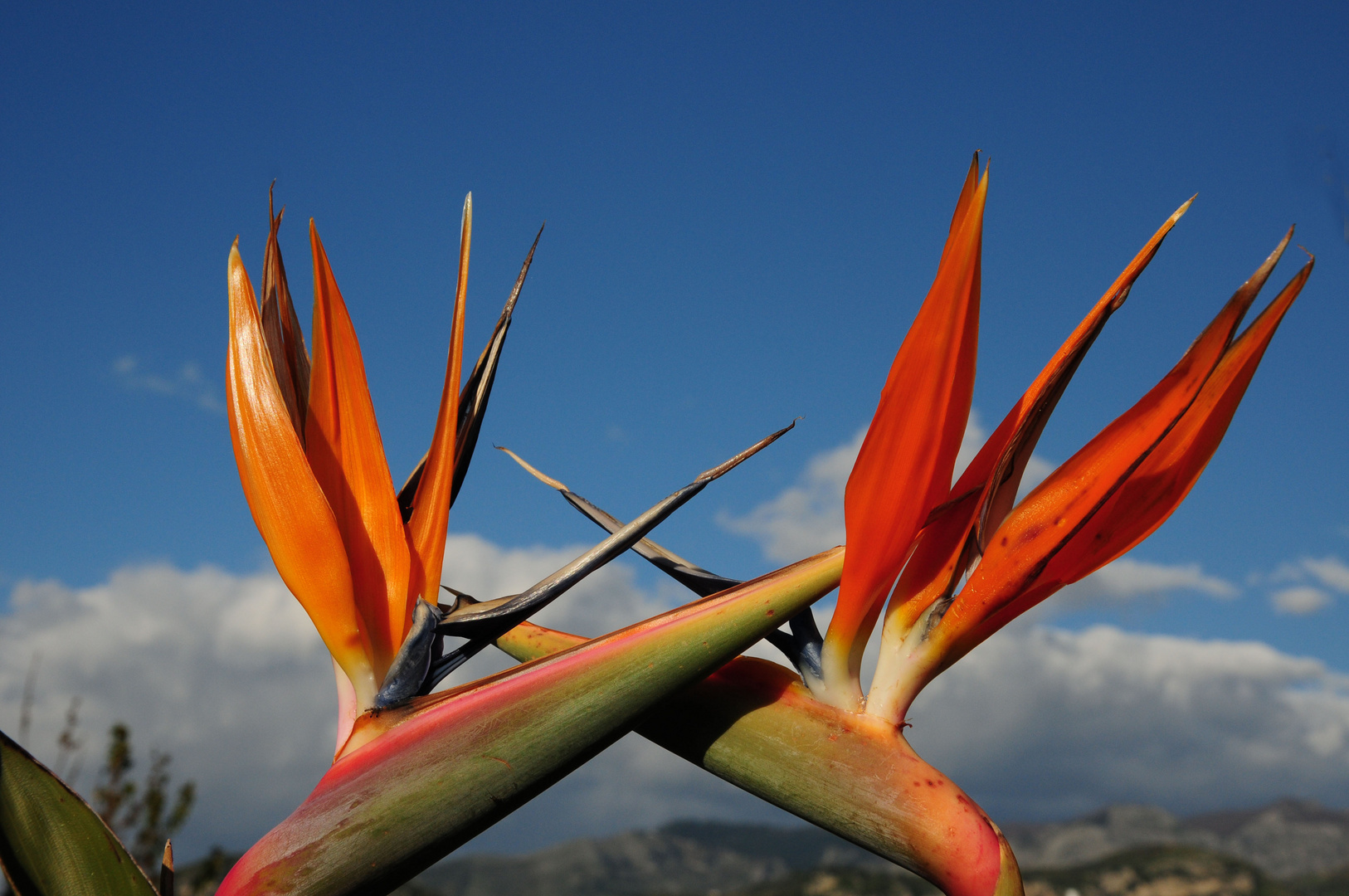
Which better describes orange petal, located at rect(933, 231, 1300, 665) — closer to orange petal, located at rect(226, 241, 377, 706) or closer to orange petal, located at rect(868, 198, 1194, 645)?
orange petal, located at rect(868, 198, 1194, 645)

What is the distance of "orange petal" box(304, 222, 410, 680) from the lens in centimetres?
116

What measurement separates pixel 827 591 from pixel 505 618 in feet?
1.21

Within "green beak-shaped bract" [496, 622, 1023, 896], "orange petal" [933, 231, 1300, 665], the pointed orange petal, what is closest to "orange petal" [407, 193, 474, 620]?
"green beak-shaped bract" [496, 622, 1023, 896]

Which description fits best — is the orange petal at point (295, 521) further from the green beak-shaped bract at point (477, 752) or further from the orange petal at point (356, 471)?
the green beak-shaped bract at point (477, 752)

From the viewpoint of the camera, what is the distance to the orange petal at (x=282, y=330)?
123cm

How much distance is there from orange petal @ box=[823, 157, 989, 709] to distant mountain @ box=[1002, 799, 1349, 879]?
88778 mm

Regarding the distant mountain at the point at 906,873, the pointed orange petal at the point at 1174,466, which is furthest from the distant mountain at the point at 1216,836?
the pointed orange petal at the point at 1174,466

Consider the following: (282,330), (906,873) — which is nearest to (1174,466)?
(282,330)

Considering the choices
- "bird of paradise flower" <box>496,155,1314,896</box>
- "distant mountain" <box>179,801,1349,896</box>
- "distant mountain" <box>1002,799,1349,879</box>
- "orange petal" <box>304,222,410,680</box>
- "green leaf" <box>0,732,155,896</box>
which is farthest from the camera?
"distant mountain" <box>1002,799,1349,879</box>

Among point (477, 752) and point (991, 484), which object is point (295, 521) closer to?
point (477, 752)

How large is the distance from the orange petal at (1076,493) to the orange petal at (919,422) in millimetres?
96

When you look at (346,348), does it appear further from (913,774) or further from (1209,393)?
(1209,393)

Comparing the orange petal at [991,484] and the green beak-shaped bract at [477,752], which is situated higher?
the orange petal at [991,484]

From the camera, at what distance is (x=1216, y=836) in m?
90.4
